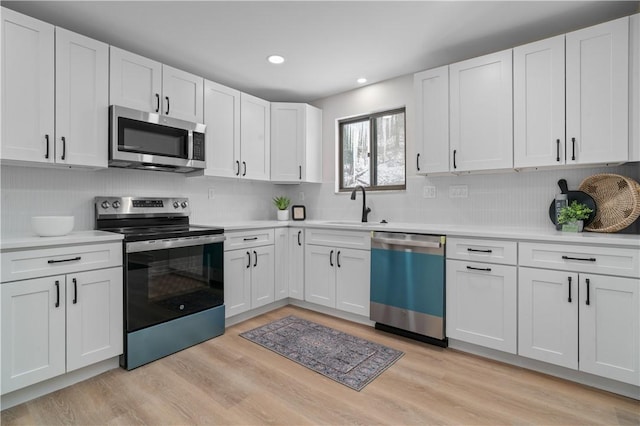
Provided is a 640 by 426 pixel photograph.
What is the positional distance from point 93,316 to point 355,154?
2.96m

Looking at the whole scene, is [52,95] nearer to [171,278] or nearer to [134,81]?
[134,81]

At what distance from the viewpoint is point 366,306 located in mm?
2973

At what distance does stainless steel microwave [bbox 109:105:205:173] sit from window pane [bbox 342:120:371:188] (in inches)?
67.7

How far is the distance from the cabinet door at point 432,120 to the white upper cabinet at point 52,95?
254cm

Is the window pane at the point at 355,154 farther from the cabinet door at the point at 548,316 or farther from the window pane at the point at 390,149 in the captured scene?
the cabinet door at the point at 548,316

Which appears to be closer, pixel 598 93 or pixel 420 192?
pixel 598 93

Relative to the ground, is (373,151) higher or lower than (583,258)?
higher

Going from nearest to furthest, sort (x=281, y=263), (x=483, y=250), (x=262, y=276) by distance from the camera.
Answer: (x=483, y=250) → (x=262, y=276) → (x=281, y=263)

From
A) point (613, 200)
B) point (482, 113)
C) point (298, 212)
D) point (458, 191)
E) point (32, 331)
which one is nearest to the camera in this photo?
point (32, 331)

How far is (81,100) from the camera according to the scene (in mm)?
2281

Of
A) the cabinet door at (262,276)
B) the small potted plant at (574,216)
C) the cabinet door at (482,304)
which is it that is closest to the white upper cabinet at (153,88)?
the cabinet door at (262,276)

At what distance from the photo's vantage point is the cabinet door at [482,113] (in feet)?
8.25

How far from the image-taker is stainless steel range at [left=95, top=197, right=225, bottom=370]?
7.37ft

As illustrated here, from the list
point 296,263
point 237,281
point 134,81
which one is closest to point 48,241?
point 134,81
